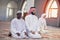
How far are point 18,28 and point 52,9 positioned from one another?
10311mm

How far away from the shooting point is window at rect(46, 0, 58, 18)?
16.2 metres

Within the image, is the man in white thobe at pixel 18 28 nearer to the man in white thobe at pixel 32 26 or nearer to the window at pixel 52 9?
the man in white thobe at pixel 32 26

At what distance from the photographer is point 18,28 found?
22.1 feet

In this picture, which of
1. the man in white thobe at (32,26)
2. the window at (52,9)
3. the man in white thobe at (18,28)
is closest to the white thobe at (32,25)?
the man in white thobe at (32,26)

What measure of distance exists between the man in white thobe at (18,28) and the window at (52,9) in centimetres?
972

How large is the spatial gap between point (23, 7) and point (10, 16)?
3350 millimetres

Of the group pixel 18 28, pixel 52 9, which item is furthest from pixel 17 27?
pixel 52 9

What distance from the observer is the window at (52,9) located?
638 inches

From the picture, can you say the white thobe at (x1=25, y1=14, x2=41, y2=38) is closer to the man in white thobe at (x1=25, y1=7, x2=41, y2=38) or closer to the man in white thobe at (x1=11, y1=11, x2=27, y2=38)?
the man in white thobe at (x1=25, y1=7, x2=41, y2=38)

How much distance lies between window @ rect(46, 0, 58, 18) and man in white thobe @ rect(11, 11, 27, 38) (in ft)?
31.9

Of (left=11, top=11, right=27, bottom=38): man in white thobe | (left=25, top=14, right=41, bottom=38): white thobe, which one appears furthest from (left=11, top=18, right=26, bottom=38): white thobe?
(left=25, top=14, right=41, bottom=38): white thobe

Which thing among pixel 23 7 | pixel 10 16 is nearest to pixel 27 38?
pixel 23 7

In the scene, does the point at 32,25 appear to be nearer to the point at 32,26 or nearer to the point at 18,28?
the point at 32,26

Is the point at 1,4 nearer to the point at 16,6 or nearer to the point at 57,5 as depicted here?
the point at 16,6
